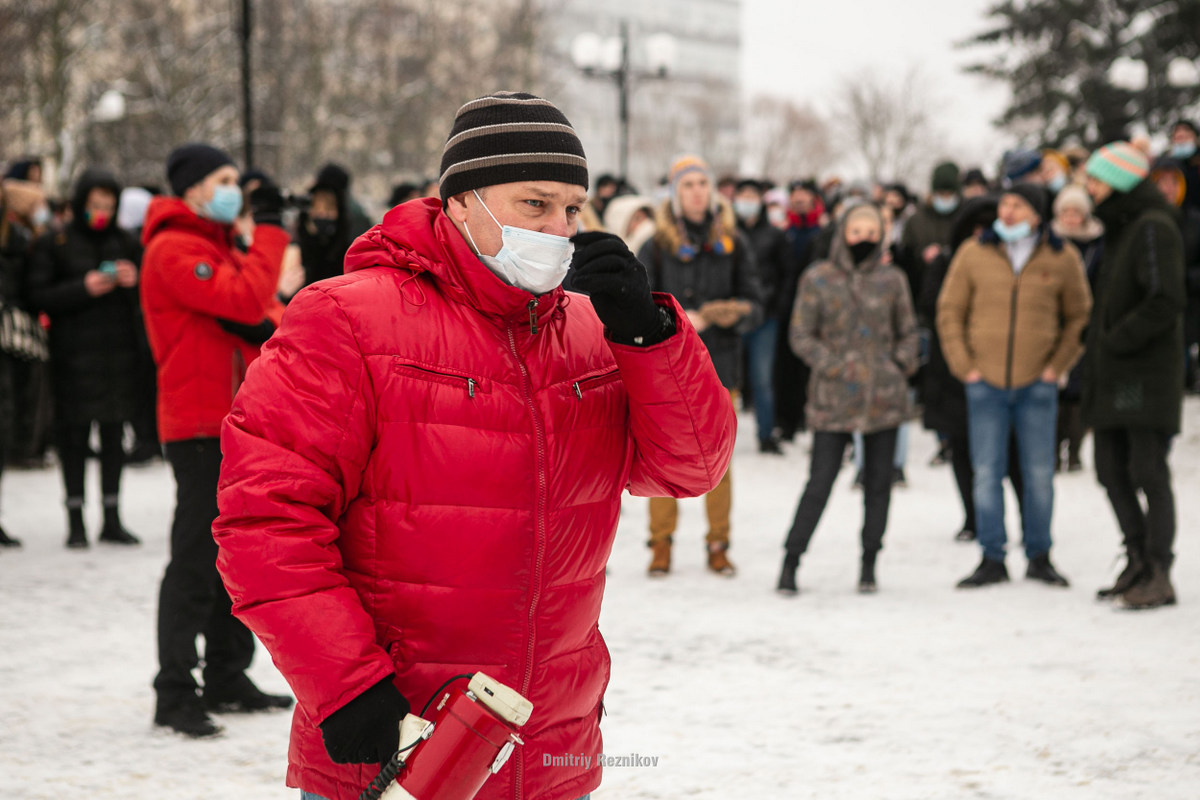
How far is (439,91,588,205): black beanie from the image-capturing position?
7.68 feet

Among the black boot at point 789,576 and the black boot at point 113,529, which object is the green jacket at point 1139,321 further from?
the black boot at point 113,529

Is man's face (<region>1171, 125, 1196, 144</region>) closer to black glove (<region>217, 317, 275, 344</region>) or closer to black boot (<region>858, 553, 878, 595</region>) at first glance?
black boot (<region>858, 553, 878, 595</region>)

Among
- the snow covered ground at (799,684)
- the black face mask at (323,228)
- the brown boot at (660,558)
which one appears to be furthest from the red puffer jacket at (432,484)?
the black face mask at (323,228)

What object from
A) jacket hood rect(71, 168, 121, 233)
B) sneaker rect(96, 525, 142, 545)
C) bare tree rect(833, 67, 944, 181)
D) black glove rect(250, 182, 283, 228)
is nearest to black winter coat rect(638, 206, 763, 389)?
black glove rect(250, 182, 283, 228)

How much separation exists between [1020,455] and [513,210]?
19.0 feet

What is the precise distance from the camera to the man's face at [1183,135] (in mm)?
12602

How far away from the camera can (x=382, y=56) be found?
124ft

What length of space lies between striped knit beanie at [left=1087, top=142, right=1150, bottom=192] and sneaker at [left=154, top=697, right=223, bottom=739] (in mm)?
5327

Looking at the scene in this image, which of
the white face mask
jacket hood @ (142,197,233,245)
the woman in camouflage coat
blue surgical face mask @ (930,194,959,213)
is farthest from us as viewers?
blue surgical face mask @ (930,194,959,213)

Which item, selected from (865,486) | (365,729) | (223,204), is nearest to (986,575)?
(865,486)

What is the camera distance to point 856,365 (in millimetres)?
7027

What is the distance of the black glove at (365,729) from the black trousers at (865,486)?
5136mm

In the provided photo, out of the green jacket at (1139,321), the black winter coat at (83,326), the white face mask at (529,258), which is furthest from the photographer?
the black winter coat at (83,326)

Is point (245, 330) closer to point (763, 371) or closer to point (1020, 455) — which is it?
point (1020, 455)
